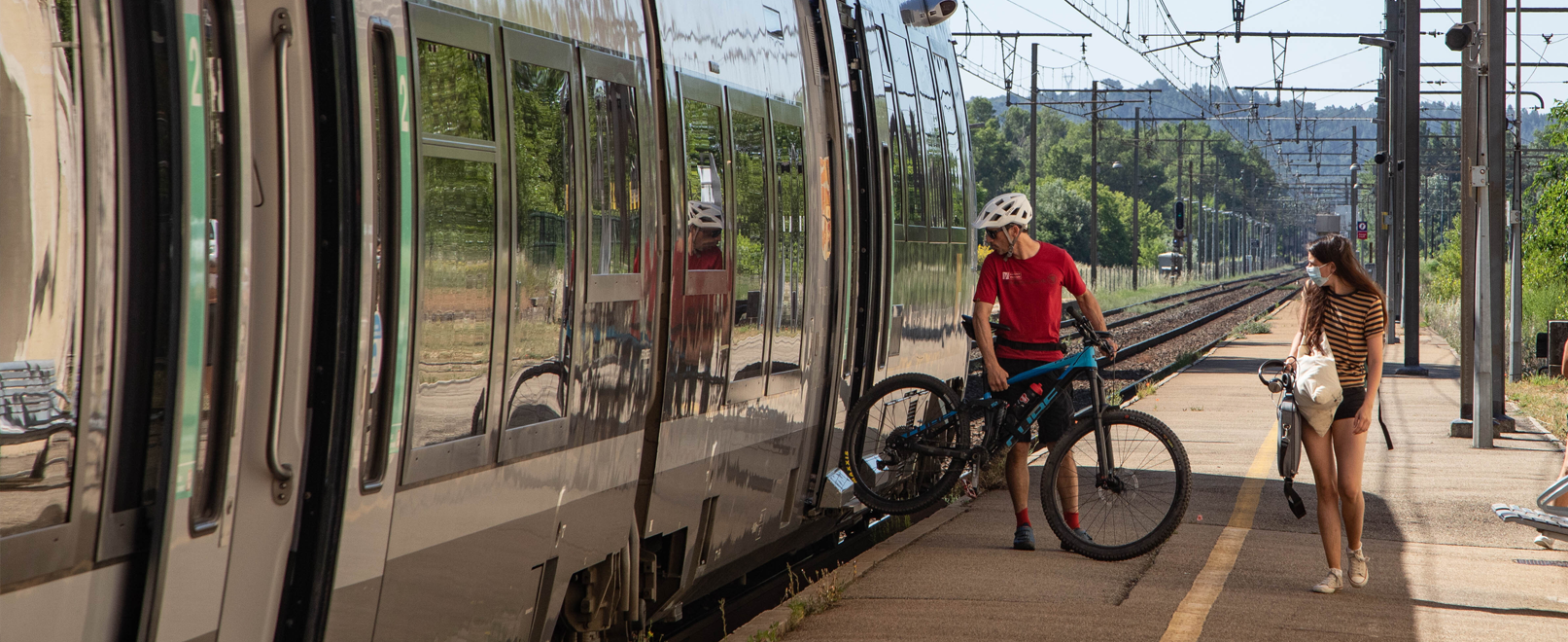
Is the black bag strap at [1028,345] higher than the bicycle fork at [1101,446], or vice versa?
the black bag strap at [1028,345]

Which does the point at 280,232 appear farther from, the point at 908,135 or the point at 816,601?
the point at 908,135

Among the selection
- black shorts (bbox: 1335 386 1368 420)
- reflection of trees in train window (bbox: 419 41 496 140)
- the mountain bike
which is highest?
reflection of trees in train window (bbox: 419 41 496 140)

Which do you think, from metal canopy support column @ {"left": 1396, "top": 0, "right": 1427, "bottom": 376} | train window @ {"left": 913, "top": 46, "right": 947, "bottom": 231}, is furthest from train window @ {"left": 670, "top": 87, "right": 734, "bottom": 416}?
metal canopy support column @ {"left": 1396, "top": 0, "right": 1427, "bottom": 376}

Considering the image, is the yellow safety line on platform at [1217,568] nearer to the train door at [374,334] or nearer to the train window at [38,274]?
the train door at [374,334]

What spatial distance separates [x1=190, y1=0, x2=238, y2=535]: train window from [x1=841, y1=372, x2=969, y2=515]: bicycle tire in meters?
4.98

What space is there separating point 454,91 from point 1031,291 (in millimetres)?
4518

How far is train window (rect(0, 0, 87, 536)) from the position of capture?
266 cm

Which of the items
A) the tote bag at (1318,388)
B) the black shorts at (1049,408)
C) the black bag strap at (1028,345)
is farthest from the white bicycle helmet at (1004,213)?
the tote bag at (1318,388)

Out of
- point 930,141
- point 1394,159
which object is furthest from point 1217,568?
point 1394,159

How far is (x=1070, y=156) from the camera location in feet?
505

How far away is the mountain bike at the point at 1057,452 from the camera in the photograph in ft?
25.6

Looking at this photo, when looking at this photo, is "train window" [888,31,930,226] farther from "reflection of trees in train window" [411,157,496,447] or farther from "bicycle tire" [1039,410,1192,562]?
"reflection of trees in train window" [411,157,496,447]

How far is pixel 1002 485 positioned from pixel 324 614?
7879 mm

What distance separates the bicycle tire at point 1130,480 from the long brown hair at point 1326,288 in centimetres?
83
